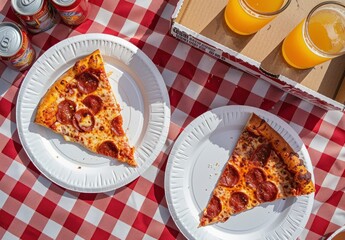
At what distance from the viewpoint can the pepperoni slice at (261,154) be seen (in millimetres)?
1791

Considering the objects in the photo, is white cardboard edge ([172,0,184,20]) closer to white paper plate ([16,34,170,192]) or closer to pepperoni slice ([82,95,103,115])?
white paper plate ([16,34,170,192])

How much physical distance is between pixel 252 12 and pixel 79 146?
2.99ft

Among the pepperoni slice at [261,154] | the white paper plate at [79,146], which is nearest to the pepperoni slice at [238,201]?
the pepperoni slice at [261,154]

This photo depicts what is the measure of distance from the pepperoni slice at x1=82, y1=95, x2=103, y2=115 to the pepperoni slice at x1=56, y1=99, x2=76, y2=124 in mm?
54

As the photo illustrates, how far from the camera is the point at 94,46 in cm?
184

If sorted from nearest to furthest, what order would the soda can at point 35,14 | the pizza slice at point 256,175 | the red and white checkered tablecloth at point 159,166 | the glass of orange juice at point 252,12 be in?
1. the glass of orange juice at point 252,12
2. the soda can at point 35,14
3. the pizza slice at point 256,175
4. the red and white checkered tablecloth at point 159,166

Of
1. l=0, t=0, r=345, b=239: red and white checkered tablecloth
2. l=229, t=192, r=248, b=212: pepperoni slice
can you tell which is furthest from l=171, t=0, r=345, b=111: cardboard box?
l=229, t=192, r=248, b=212: pepperoni slice

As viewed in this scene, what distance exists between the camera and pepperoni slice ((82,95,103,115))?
5.96 ft

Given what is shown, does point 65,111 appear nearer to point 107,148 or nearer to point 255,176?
point 107,148

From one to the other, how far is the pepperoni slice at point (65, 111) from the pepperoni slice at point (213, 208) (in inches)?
27.2

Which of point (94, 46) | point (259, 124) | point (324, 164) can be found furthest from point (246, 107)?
point (94, 46)

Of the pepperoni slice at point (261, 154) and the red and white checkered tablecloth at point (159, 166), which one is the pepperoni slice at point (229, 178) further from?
the red and white checkered tablecloth at point (159, 166)

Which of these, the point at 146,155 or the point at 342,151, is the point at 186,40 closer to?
the point at 146,155

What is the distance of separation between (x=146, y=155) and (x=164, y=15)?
0.62 metres
